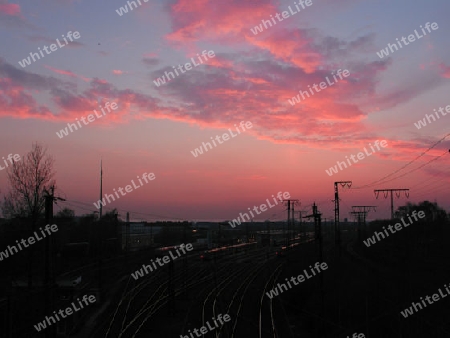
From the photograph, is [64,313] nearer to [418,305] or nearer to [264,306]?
[264,306]

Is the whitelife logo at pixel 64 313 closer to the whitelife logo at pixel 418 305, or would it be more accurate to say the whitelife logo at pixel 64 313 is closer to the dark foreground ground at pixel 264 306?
the dark foreground ground at pixel 264 306

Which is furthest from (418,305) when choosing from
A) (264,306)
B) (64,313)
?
(64,313)

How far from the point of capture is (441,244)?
47.8m

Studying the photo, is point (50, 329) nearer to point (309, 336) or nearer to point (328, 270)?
point (309, 336)

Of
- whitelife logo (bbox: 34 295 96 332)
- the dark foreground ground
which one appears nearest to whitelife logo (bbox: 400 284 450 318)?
the dark foreground ground

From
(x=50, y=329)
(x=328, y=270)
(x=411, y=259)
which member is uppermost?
(x=50, y=329)

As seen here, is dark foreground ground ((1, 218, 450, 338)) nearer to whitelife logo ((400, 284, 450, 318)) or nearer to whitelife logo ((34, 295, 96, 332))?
whitelife logo ((400, 284, 450, 318))

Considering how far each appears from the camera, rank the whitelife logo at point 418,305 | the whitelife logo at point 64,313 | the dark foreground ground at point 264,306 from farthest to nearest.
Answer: the dark foreground ground at point 264,306
the whitelife logo at point 418,305
the whitelife logo at point 64,313

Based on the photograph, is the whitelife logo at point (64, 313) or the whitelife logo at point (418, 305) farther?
the whitelife logo at point (418, 305)

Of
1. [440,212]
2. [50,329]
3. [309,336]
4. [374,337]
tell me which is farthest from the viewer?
[440,212]

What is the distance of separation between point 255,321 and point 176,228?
3666 inches

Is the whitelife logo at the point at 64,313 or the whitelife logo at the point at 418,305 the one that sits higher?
the whitelife logo at the point at 64,313

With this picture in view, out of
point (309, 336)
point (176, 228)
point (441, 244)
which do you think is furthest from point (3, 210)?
point (176, 228)

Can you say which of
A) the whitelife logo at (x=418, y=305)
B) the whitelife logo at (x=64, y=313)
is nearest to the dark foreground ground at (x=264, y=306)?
the whitelife logo at (x=418, y=305)
